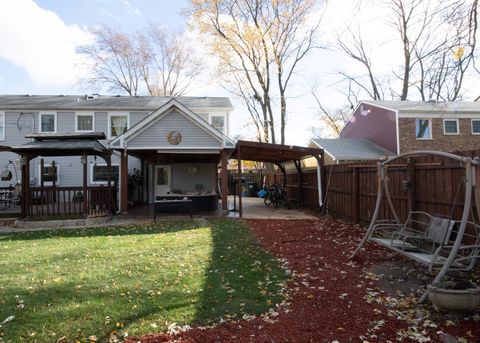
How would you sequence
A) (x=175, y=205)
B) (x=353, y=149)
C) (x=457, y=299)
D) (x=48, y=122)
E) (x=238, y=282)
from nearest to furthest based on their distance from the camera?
(x=457, y=299) → (x=238, y=282) → (x=175, y=205) → (x=48, y=122) → (x=353, y=149)

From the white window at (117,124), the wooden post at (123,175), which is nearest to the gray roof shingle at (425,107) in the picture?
the white window at (117,124)

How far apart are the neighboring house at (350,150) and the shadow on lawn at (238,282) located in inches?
557

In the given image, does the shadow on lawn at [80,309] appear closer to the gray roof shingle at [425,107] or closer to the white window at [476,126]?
the gray roof shingle at [425,107]

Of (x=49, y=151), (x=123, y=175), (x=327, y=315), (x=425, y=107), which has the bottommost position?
(x=327, y=315)

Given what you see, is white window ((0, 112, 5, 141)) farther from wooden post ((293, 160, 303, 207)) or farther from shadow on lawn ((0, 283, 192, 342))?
shadow on lawn ((0, 283, 192, 342))

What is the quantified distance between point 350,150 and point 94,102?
14999mm

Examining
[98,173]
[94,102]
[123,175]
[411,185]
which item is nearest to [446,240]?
[411,185]

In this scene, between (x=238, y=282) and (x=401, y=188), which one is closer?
(x=238, y=282)

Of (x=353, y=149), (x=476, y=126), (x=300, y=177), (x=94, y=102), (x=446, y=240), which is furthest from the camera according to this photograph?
(x=353, y=149)

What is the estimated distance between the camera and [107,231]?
10461mm

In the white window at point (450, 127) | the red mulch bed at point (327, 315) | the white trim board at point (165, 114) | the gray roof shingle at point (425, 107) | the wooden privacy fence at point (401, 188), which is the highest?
the gray roof shingle at point (425, 107)

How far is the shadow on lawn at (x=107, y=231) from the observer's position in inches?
390

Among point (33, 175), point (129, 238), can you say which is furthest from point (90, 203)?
point (33, 175)

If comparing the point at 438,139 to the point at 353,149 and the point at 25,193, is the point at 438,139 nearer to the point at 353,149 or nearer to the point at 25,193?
the point at 353,149
